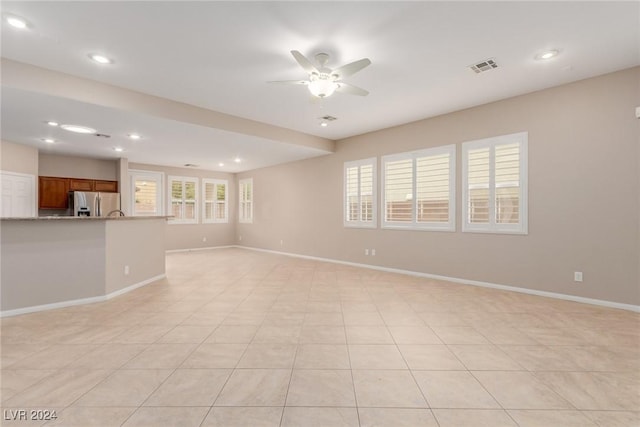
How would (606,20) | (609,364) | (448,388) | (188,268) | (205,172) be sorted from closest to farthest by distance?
1. (448,388)
2. (609,364)
3. (606,20)
4. (188,268)
5. (205,172)

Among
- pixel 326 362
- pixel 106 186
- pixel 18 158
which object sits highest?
pixel 18 158

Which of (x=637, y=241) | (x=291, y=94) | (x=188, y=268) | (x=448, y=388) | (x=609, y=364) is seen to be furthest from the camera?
(x=188, y=268)

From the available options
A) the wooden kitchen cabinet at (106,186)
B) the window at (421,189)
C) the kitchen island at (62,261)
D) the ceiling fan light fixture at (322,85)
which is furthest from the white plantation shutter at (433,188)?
the wooden kitchen cabinet at (106,186)

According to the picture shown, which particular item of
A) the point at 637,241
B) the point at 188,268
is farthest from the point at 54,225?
the point at 637,241

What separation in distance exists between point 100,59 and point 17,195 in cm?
515

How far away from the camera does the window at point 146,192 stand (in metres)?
8.61

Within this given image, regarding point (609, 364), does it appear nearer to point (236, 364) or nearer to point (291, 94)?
point (236, 364)

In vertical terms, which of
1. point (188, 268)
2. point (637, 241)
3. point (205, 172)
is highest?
point (205, 172)

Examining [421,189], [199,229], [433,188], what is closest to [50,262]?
[421,189]

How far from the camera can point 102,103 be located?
157 inches

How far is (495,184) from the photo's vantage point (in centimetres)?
474

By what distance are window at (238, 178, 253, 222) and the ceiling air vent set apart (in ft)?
25.5

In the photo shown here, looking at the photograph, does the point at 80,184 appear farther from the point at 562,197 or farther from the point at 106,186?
the point at 562,197

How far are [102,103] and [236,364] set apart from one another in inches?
155
